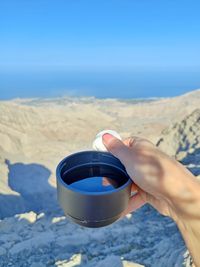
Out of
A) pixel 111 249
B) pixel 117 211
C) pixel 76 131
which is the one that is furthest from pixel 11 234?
pixel 76 131

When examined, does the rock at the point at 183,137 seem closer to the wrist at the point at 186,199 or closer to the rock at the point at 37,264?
the rock at the point at 37,264

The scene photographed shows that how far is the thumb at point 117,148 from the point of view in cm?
119

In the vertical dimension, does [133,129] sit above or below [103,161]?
below

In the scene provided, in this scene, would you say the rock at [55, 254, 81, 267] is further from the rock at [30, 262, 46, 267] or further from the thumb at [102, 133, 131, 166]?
the thumb at [102, 133, 131, 166]

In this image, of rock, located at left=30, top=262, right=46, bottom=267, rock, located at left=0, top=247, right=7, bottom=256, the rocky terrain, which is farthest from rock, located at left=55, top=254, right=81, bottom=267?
rock, located at left=0, top=247, right=7, bottom=256

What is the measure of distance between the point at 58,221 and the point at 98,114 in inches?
621

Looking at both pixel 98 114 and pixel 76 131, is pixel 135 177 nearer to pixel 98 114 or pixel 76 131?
pixel 76 131

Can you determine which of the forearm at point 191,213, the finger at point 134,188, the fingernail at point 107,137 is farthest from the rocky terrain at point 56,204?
the forearm at point 191,213

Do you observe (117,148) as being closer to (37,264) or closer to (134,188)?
(134,188)

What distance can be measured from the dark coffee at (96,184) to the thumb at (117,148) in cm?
10

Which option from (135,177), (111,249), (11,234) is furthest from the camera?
(11,234)

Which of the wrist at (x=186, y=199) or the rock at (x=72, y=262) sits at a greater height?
the wrist at (x=186, y=199)

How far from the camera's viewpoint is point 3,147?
14.2 m

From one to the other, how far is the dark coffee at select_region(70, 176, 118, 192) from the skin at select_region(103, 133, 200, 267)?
0.08 meters
